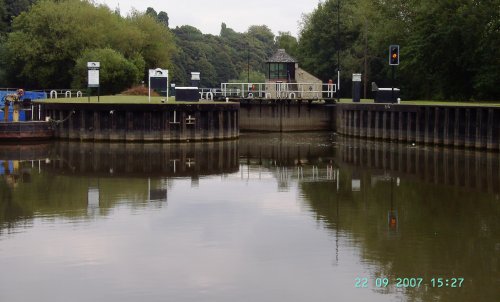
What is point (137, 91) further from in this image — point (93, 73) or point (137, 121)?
point (137, 121)

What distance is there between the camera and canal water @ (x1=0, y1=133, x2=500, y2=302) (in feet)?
62.1

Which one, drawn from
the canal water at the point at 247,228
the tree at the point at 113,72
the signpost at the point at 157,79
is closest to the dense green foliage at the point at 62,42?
the tree at the point at 113,72

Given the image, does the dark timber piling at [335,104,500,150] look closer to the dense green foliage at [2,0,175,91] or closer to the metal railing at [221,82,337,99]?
the metal railing at [221,82,337,99]

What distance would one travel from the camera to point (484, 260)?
840 inches

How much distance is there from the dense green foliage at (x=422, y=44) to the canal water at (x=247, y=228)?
23826mm

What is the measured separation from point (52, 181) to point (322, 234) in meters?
15.7

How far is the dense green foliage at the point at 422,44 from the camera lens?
66.1 m

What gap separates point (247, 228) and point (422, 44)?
163 feet

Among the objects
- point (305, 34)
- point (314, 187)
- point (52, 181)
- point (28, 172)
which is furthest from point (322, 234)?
point (305, 34)

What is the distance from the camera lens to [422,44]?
71438 millimetres

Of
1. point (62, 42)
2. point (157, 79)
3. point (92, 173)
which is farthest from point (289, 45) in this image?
point (92, 173)

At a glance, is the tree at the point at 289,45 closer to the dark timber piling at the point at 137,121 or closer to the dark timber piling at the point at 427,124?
the dark timber piling at the point at 427,124

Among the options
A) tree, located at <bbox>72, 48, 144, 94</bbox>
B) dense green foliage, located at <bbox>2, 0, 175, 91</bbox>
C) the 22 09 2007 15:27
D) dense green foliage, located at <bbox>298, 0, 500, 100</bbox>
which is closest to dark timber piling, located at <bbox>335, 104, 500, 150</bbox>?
dense green foliage, located at <bbox>298, 0, 500, 100</bbox>

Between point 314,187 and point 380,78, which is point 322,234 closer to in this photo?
point 314,187
